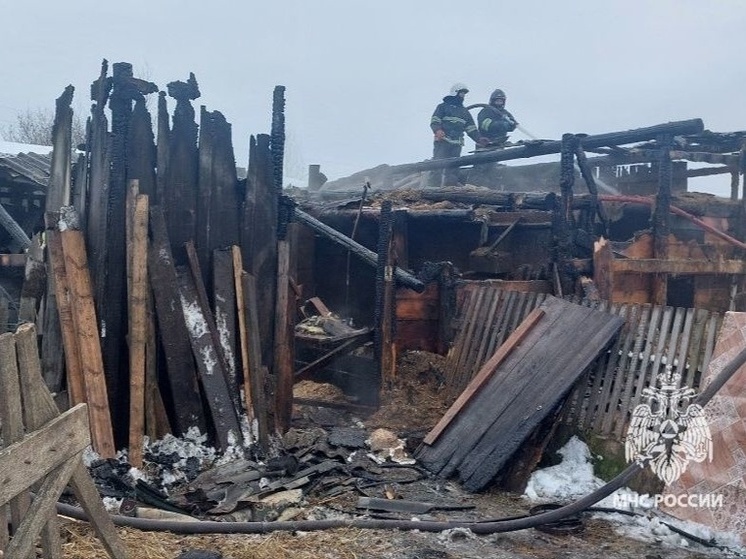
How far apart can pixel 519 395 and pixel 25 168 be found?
8.99m

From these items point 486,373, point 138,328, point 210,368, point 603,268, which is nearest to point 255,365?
point 210,368

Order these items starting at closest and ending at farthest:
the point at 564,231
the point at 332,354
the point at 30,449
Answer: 1. the point at 30,449
2. the point at 332,354
3. the point at 564,231

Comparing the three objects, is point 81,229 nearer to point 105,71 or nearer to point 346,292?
point 105,71

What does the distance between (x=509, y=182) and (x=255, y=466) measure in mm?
9705

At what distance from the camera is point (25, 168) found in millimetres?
10734

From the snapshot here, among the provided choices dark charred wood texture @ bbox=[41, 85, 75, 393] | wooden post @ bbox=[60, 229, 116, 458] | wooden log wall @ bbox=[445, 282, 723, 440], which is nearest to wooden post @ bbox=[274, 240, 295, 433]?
wooden post @ bbox=[60, 229, 116, 458]

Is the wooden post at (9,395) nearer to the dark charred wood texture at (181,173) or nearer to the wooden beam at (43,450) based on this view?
the wooden beam at (43,450)

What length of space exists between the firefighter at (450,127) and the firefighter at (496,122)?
0.20 metres

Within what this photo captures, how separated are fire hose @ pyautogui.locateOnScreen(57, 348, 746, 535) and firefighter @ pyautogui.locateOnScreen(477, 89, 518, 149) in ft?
29.6

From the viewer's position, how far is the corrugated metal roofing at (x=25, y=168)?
34.3 ft

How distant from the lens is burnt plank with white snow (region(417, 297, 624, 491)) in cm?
550

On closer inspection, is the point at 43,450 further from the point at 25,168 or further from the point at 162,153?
the point at 25,168

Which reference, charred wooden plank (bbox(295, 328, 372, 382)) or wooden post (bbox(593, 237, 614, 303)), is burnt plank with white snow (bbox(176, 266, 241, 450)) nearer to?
charred wooden plank (bbox(295, 328, 372, 382))

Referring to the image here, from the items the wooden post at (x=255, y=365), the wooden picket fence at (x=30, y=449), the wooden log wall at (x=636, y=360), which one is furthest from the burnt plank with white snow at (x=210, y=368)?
the wooden log wall at (x=636, y=360)
